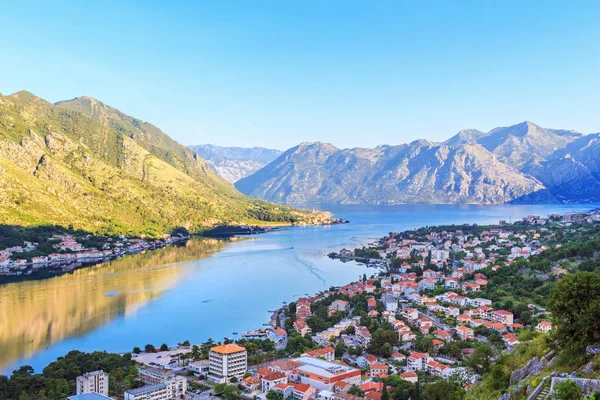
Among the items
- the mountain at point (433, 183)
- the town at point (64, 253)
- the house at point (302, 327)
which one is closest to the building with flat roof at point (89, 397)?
the house at point (302, 327)

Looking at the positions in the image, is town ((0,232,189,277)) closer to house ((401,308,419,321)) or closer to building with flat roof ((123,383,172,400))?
building with flat roof ((123,383,172,400))

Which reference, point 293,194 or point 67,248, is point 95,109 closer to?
point 293,194

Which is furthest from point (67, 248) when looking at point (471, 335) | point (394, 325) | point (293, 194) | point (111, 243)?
point (293, 194)

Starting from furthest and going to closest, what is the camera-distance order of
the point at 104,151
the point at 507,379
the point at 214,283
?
the point at 104,151 → the point at 214,283 → the point at 507,379

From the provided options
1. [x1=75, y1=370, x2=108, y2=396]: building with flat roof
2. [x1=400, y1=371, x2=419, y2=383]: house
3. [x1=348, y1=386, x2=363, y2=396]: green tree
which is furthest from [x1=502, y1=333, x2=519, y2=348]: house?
[x1=75, y1=370, x2=108, y2=396]: building with flat roof

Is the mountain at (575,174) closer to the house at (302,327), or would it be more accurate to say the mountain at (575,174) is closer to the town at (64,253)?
the town at (64,253)

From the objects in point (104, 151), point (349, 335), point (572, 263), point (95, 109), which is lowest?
point (349, 335)
